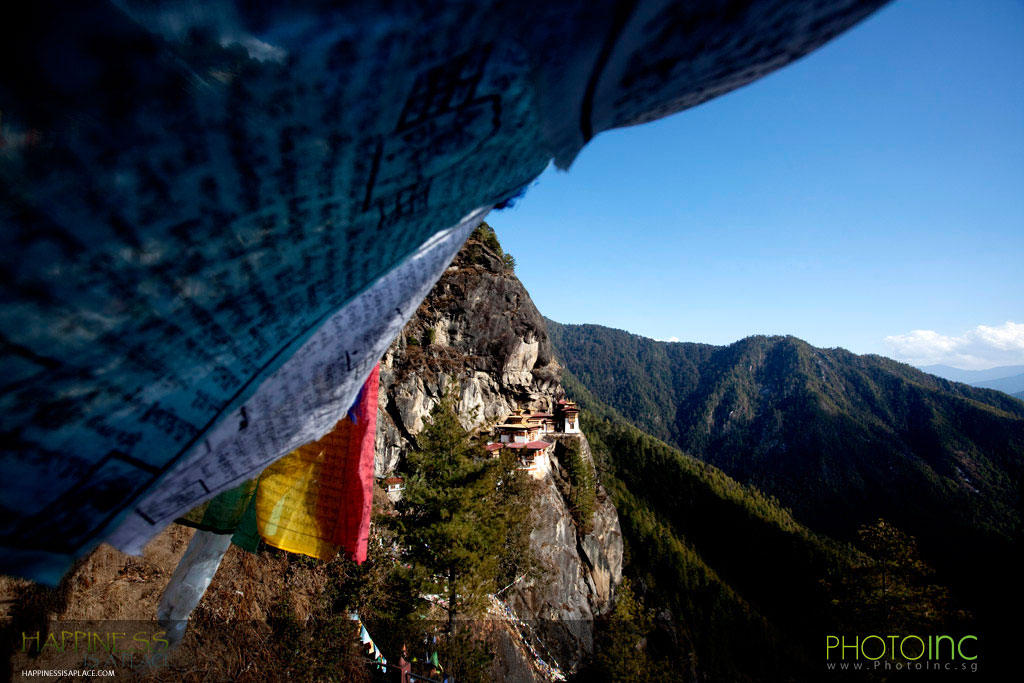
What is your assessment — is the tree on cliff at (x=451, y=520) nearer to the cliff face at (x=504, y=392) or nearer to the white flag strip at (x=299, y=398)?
the cliff face at (x=504, y=392)

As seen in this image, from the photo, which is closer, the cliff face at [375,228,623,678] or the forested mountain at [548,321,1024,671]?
the cliff face at [375,228,623,678]

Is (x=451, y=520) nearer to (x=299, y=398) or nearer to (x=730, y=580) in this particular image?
(x=299, y=398)

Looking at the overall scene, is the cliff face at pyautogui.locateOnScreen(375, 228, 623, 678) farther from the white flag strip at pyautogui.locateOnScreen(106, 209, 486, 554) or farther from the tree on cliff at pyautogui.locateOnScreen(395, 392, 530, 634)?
the white flag strip at pyautogui.locateOnScreen(106, 209, 486, 554)

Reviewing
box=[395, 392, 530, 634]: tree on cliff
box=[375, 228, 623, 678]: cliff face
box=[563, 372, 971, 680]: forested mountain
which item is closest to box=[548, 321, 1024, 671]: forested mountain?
box=[563, 372, 971, 680]: forested mountain

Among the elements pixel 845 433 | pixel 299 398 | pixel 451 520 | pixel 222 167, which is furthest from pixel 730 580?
pixel 845 433

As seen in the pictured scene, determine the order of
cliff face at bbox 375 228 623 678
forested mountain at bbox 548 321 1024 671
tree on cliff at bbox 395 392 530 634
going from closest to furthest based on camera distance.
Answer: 1. tree on cliff at bbox 395 392 530 634
2. cliff face at bbox 375 228 623 678
3. forested mountain at bbox 548 321 1024 671

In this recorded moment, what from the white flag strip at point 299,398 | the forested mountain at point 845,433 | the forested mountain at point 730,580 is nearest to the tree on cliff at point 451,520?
the white flag strip at point 299,398
